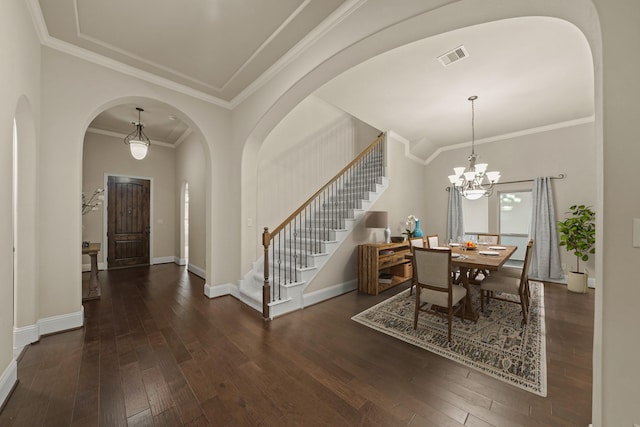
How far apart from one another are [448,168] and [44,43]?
7.64 metres

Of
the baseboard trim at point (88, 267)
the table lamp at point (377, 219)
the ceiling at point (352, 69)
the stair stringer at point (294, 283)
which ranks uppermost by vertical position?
the ceiling at point (352, 69)

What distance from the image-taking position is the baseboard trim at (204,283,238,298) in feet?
12.5

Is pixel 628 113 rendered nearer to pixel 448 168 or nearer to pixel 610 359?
pixel 610 359

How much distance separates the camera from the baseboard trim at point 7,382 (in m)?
1.65

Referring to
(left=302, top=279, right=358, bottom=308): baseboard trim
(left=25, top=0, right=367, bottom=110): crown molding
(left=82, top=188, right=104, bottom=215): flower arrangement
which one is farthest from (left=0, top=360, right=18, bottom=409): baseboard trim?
(left=25, top=0, right=367, bottom=110): crown molding

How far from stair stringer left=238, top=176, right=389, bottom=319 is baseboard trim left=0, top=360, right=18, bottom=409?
2.09 meters

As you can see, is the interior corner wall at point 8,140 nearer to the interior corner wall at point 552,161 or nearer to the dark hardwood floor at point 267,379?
the dark hardwood floor at point 267,379

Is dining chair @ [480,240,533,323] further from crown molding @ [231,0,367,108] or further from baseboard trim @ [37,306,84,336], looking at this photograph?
baseboard trim @ [37,306,84,336]

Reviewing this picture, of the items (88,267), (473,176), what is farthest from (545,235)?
(88,267)

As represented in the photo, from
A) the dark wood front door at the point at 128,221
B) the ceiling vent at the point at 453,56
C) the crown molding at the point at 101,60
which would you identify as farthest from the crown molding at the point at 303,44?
the dark wood front door at the point at 128,221

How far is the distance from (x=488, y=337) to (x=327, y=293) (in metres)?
2.09

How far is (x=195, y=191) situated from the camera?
222 inches

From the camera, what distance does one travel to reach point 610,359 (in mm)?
1188

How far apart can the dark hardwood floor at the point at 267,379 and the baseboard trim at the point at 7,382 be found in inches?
1.7
